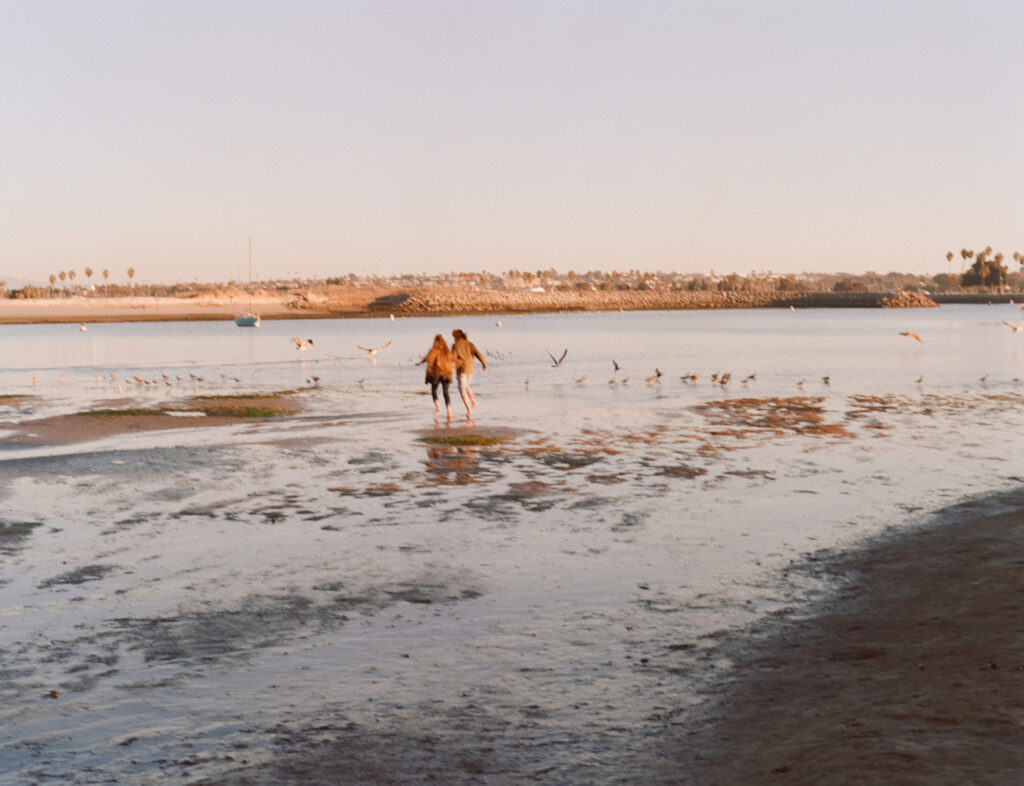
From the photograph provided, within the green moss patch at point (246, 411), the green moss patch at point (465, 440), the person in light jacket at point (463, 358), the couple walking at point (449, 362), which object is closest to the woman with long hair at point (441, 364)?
the couple walking at point (449, 362)

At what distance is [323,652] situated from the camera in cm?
770

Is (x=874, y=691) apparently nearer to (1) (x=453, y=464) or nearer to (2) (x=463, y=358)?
(1) (x=453, y=464)

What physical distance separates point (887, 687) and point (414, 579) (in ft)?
15.6

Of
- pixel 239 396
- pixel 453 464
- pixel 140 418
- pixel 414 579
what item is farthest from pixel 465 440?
pixel 239 396

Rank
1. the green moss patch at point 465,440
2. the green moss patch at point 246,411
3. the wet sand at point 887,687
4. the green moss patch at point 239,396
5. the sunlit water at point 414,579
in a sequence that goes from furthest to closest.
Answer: the green moss patch at point 239,396 < the green moss patch at point 246,411 < the green moss patch at point 465,440 < the sunlit water at point 414,579 < the wet sand at point 887,687

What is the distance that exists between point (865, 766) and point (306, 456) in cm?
1419

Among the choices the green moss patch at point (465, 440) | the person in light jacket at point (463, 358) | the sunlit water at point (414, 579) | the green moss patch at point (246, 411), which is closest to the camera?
the sunlit water at point (414, 579)

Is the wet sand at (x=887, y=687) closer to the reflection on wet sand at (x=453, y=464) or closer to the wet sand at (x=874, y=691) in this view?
the wet sand at (x=874, y=691)

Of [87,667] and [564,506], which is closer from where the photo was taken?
[87,667]

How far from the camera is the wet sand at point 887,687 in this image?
5.23 m

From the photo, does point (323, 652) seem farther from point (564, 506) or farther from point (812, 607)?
point (564, 506)

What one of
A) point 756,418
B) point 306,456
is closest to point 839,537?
point 306,456

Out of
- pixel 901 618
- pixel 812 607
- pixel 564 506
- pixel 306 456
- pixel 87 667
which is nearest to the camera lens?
pixel 87 667

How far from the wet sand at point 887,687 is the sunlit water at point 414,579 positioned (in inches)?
13.8
